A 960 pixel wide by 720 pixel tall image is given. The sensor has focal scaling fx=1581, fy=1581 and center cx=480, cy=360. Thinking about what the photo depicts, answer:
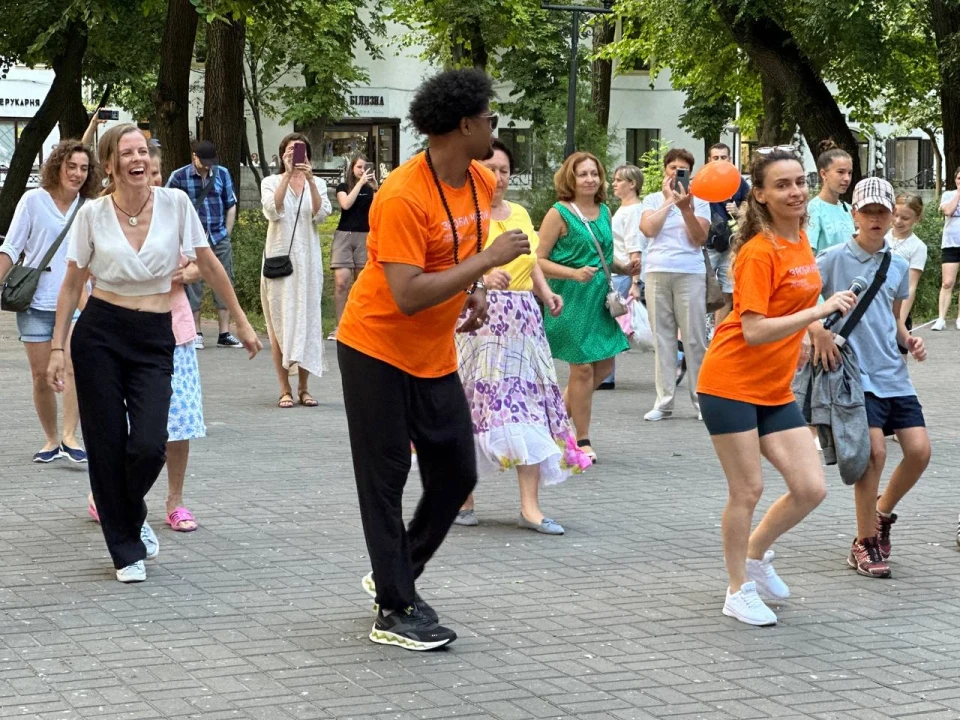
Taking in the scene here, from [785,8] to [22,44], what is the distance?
40.0ft

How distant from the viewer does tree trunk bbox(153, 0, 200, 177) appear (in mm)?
20438

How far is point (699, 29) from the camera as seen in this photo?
91.4ft

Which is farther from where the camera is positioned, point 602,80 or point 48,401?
point 602,80

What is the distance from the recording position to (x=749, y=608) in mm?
5891

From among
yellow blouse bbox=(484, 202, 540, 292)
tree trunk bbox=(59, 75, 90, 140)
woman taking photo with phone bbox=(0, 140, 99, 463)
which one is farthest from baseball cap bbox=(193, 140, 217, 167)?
tree trunk bbox=(59, 75, 90, 140)

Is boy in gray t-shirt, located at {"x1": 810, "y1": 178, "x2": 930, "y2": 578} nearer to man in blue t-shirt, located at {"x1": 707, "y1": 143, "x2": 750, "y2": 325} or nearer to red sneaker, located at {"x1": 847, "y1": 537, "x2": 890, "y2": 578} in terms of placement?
red sneaker, located at {"x1": 847, "y1": 537, "x2": 890, "y2": 578}

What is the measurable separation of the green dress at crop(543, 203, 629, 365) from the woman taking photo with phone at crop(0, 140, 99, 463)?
2.76m

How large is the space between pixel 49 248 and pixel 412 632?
14.6ft

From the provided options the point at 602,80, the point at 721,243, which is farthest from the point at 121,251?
the point at 602,80

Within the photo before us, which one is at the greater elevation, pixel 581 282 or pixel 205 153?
pixel 205 153

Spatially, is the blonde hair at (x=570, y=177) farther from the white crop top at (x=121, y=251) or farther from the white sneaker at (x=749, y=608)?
the white sneaker at (x=749, y=608)

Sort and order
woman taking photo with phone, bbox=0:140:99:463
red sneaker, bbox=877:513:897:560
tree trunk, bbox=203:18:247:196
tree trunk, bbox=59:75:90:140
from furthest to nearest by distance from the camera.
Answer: tree trunk, bbox=59:75:90:140 → tree trunk, bbox=203:18:247:196 → woman taking photo with phone, bbox=0:140:99:463 → red sneaker, bbox=877:513:897:560

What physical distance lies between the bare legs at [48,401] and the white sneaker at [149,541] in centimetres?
240

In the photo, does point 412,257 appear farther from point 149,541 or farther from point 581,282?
point 581,282
